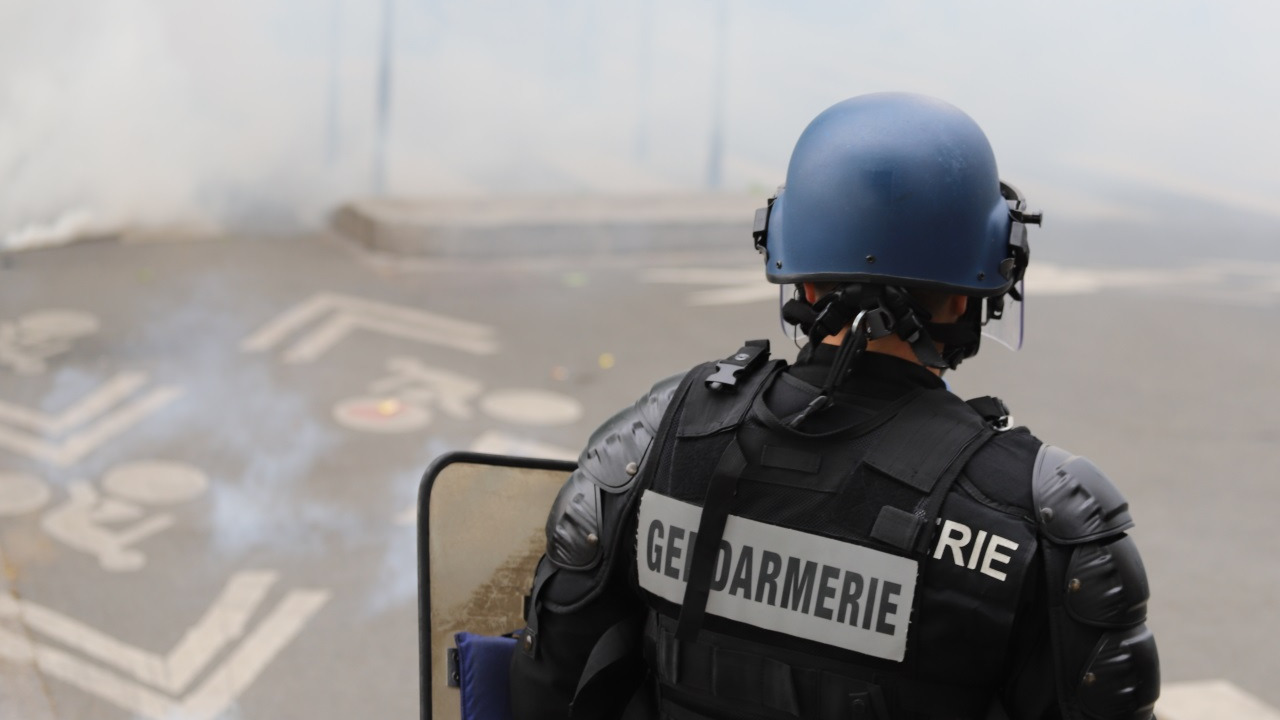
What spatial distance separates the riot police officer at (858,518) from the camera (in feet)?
4.64

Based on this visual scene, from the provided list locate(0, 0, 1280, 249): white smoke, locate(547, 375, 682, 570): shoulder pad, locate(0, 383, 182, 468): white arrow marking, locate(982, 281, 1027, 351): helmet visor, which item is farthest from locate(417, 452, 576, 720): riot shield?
locate(0, 0, 1280, 249): white smoke

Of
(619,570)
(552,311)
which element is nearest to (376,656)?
(619,570)

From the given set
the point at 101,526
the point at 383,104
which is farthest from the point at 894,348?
the point at 383,104

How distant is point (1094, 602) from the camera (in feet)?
4.54

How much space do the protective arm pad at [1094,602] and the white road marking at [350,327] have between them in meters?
5.01

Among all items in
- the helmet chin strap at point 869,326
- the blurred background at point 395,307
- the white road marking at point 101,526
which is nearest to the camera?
the helmet chin strap at point 869,326

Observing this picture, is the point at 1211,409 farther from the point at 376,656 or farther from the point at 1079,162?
the point at 1079,162

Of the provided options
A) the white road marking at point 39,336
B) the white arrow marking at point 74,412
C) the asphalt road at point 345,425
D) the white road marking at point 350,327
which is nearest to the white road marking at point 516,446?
the asphalt road at point 345,425

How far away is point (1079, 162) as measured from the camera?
14781mm

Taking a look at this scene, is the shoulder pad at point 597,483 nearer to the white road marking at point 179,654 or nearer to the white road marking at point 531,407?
the white road marking at point 179,654

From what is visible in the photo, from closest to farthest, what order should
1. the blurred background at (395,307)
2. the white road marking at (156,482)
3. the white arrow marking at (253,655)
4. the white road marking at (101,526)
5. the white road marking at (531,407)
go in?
the white arrow marking at (253,655), the blurred background at (395,307), the white road marking at (101,526), the white road marking at (156,482), the white road marking at (531,407)

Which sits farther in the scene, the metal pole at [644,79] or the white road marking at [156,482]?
the metal pole at [644,79]

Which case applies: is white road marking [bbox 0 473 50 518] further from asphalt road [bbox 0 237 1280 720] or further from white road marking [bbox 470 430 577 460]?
white road marking [bbox 470 430 577 460]

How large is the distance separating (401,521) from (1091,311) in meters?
4.84
